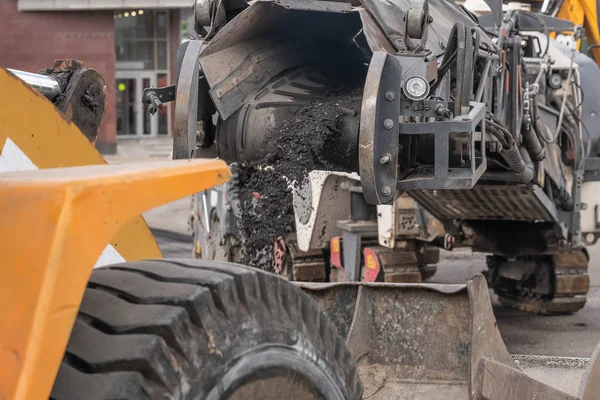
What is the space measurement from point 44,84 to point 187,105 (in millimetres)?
2317

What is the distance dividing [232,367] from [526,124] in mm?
5552

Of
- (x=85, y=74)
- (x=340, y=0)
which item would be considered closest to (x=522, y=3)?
(x=340, y=0)

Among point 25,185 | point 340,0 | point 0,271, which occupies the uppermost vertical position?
point 340,0

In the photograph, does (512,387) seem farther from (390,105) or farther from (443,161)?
(390,105)

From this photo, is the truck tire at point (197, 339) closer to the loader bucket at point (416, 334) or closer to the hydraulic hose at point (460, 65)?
the loader bucket at point (416, 334)

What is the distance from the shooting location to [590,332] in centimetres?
946

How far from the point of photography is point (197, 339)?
6.95 ft

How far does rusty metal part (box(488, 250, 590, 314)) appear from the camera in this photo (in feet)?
32.1

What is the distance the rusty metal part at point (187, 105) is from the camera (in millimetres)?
5625

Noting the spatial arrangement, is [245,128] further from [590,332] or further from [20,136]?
[590,332]

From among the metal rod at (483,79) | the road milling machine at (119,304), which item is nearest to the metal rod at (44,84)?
the road milling machine at (119,304)

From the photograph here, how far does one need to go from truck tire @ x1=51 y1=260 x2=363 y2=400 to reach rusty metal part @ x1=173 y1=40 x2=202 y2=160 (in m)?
3.22

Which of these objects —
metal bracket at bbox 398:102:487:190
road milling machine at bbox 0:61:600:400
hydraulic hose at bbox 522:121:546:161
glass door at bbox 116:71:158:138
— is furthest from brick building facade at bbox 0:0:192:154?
road milling machine at bbox 0:61:600:400

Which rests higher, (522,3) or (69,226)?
(522,3)
